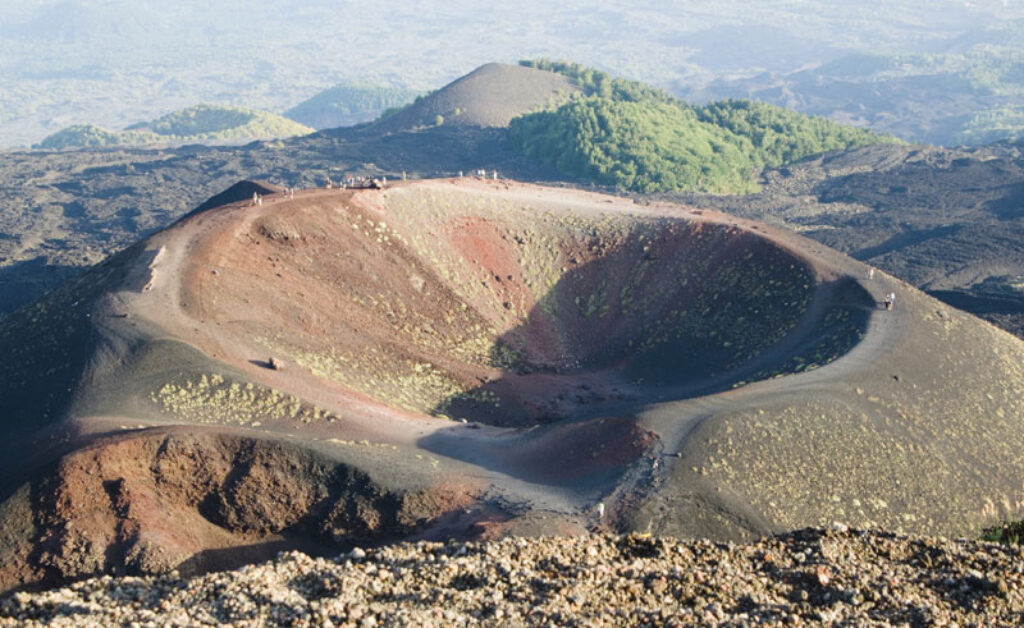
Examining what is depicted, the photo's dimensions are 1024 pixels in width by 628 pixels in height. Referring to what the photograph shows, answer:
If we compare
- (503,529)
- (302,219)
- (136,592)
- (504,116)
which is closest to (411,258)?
(302,219)

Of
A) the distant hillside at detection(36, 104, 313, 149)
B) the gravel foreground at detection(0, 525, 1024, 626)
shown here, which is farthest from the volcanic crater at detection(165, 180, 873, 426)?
the distant hillside at detection(36, 104, 313, 149)

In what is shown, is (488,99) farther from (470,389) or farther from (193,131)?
(470,389)

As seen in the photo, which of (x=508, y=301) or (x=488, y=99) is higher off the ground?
(x=488, y=99)

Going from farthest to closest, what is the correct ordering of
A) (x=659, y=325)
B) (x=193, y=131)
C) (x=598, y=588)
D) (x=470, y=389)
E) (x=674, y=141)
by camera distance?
1. (x=193, y=131)
2. (x=674, y=141)
3. (x=659, y=325)
4. (x=470, y=389)
5. (x=598, y=588)

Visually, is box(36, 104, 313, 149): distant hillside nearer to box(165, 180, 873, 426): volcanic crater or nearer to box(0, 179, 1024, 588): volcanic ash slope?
box(165, 180, 873, 426): volcanic crater

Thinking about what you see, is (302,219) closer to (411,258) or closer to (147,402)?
(411,258)

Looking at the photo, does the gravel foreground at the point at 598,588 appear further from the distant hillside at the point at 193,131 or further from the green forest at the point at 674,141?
the distant hillside at the point at 193,131

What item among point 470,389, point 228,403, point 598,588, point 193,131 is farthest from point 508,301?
point 193,131

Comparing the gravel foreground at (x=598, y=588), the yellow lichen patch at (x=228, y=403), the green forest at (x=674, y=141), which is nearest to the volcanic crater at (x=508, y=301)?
the yellow lichen patch at (x=228, y=403)
